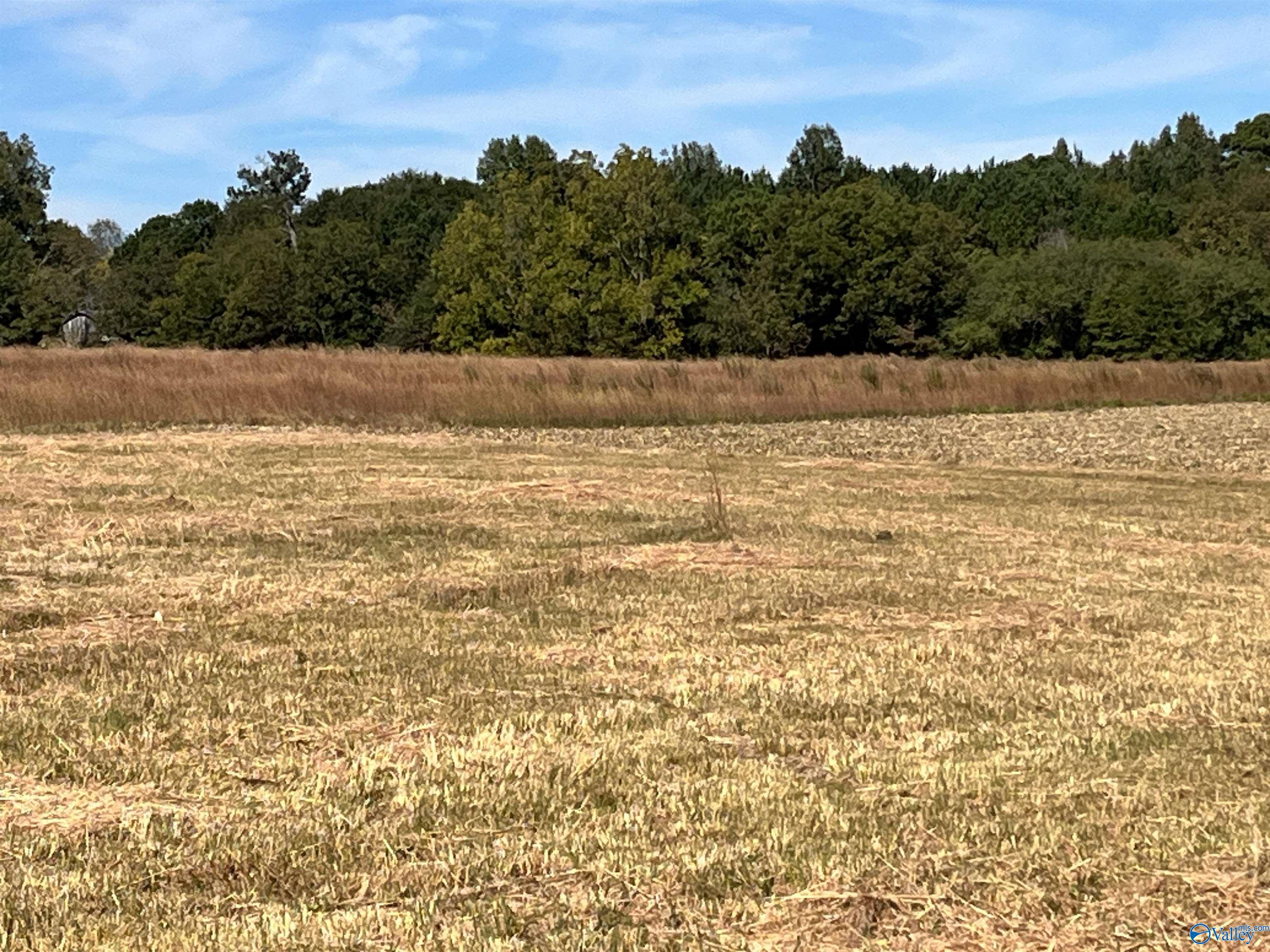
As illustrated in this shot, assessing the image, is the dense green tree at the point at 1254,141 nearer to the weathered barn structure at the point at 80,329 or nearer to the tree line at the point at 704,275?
the tree line at the point at 704,275

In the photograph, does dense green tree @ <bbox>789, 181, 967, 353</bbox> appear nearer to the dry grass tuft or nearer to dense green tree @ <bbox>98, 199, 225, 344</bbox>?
dense green tree @ <bbox>98, 199, 225, 344</bbox>

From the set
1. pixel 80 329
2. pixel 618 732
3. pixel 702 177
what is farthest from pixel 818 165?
pixel 618 732

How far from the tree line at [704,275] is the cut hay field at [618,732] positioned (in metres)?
55.0

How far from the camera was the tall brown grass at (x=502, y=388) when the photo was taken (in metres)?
25.4

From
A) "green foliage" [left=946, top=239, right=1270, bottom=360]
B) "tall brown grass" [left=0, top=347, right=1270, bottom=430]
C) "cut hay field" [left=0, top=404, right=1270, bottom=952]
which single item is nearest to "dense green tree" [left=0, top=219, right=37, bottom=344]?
"tall brown grass" [left=0, top=347, right=1270, bottom=430]

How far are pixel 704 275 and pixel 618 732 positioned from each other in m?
67.8

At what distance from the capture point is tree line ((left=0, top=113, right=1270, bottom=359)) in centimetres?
6706

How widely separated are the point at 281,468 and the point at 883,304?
60.5 m

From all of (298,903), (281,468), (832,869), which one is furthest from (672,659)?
(281,468)

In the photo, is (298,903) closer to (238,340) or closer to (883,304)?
(883,304)

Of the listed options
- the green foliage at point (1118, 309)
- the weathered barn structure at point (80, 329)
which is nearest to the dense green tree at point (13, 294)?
the weathered barn structure at point (80, 329)

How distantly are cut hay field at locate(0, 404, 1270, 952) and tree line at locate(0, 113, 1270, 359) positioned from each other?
181 ft

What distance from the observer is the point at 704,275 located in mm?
71812

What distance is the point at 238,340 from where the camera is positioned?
263ft
